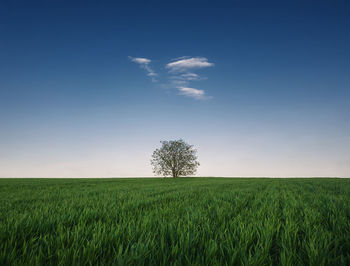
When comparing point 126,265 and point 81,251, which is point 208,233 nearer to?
point 126,265

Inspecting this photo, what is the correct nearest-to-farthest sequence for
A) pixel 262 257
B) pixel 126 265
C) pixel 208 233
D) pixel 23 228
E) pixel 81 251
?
pixel 126 265 < pixel 262 257 < pixel 81 251 < pixel 208 233 < pixel 23 228

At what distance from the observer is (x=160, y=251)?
1.79 meters

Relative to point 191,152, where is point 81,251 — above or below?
below

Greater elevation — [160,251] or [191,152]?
[191,152]

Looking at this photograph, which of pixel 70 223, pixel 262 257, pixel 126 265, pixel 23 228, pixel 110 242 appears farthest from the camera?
pixel 70 223

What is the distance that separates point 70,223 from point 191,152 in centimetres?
4641

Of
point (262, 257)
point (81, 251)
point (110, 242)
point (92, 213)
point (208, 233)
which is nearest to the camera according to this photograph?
point (262, 257)

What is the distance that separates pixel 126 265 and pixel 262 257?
3.91 feet

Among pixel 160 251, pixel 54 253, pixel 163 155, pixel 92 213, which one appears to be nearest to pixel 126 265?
pixel 160 251

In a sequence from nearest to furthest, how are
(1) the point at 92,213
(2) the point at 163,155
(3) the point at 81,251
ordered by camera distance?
1. (3) the point at 81,251
2. (1) the point at 92,213
3. (2) the point at 163,155

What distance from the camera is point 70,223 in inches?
117

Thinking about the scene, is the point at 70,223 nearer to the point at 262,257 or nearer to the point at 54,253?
the point at 54,253

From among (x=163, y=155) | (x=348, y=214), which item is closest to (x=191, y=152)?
(x=163, y=155)

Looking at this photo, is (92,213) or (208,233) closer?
(208,233)
